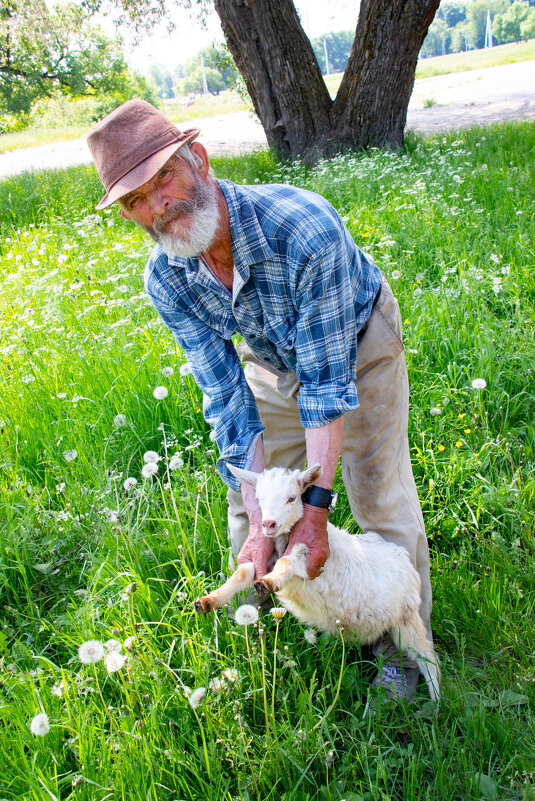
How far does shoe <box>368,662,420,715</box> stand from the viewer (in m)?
2.22

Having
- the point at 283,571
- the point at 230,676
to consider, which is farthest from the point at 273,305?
the point at 230,676

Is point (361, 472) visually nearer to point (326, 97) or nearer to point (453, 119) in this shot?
point (326, 97)

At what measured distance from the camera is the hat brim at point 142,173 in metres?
2.08

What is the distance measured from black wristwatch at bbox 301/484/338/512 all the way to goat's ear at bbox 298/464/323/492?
1.1 inches

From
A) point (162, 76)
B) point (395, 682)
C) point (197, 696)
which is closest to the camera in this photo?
point (197, 696)

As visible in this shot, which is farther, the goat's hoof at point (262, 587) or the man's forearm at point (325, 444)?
the man's forearm at point (325, 444)

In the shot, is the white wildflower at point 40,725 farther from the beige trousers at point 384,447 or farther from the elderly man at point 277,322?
the beige trousers at point 384,447

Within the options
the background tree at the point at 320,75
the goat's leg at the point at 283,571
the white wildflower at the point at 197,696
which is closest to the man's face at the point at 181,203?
the goat's leg at the point at 283,571

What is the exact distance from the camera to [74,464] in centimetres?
352

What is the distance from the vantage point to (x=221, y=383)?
2.62m

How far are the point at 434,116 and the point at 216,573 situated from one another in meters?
14.7

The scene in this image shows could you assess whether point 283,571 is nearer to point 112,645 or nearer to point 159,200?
point 112,645

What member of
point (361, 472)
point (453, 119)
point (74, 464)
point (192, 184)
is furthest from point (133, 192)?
point (453, 119)

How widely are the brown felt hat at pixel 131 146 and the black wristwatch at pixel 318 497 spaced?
3.90 feet
